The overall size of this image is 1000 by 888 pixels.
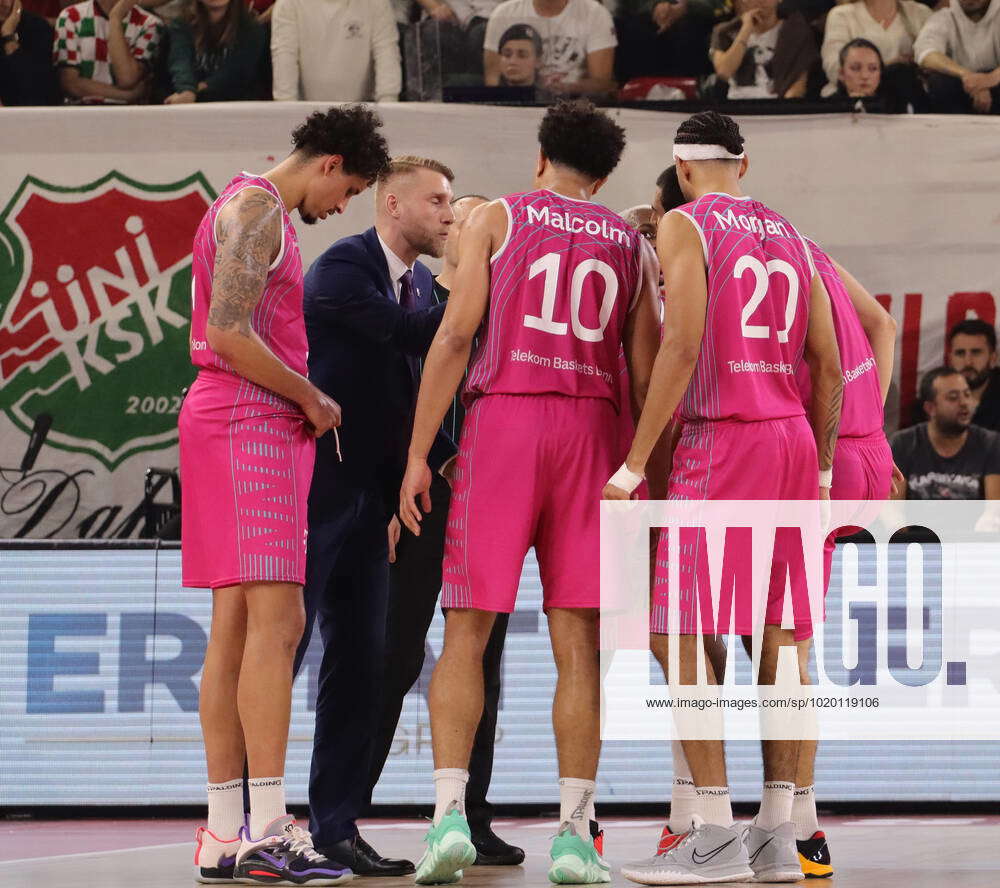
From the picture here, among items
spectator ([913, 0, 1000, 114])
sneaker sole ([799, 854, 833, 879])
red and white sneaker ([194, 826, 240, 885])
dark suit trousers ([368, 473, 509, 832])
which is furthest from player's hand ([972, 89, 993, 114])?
red and white sneaker ([194, 826, 240, 885])

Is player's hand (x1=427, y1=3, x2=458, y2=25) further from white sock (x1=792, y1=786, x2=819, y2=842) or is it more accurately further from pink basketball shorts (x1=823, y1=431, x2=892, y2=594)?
white sock (x1=792, y1=786, x2=819, y2=842)

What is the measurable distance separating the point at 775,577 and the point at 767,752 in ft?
1.59

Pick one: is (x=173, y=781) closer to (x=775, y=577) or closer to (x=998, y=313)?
(x=775, y=577)

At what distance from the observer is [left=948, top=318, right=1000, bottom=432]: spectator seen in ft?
24.7

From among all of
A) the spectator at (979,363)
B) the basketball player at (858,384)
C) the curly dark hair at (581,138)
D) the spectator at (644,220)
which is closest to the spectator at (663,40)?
the spectator at (979,363)

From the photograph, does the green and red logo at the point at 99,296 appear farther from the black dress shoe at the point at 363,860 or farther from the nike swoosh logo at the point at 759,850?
the nike swoosh logo at the point at 759,850

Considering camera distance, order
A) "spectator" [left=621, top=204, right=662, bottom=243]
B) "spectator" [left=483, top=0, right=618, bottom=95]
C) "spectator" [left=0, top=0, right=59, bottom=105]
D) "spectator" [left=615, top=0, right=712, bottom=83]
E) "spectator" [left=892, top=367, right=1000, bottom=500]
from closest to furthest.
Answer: "spectator" [left=621, top=204, right=662, bottom=243] < "spectator" [left=892, top=367, right=1000, bottom=500] < "spectator" [left=483, top=0, right=618, bottom=95] < "spectator" [left=0, top=0, right=59, bottom=105] < "spectator" [left=615, top=0, right=712, bottom=83]

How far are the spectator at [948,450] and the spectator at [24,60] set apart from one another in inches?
206

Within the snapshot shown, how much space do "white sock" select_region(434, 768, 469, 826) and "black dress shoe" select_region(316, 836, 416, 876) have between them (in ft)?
1.21

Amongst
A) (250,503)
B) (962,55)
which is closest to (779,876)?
(250,503)

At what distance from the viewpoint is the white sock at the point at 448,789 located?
3.75 metres

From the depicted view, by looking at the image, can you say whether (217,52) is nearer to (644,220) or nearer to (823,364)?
(644,220)

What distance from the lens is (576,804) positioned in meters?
3.80

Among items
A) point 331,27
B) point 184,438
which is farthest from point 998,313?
point 184,438
